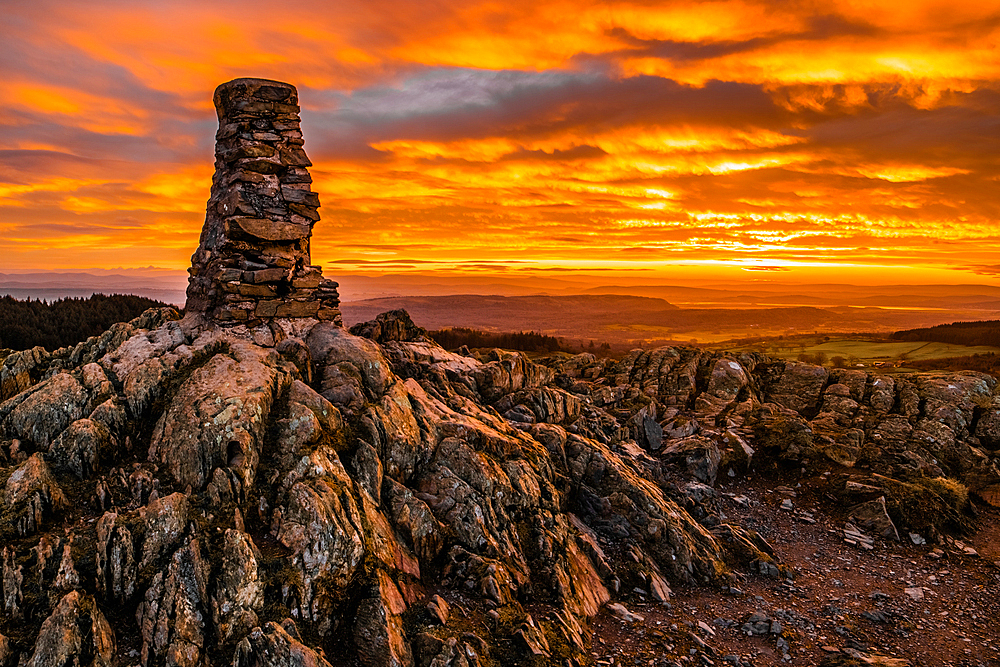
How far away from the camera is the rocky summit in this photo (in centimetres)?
1780

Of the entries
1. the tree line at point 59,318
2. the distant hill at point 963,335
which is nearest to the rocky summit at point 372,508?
the tree line at point 59,318

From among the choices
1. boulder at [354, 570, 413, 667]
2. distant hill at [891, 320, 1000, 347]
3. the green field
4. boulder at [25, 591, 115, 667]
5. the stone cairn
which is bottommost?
boulder at [354, 570, 413, 667]

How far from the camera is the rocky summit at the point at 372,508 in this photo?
701 inches

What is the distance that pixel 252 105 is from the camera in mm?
30625

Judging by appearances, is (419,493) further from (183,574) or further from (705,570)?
(705,570)

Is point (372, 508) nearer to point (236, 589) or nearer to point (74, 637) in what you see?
point (236, 589)

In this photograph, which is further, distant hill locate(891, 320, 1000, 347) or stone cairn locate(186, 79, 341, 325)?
distant hill locate(891, 320, 1000, 347)

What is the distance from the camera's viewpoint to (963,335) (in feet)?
364

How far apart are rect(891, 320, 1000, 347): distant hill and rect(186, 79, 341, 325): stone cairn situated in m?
125

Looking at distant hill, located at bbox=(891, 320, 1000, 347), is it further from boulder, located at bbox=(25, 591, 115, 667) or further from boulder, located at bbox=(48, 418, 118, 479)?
boulder, located at bbox=(48, 418, 118, 479)

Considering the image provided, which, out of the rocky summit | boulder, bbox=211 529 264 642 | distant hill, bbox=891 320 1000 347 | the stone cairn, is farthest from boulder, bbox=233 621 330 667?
distant hill, bbox=891 320 1000 347

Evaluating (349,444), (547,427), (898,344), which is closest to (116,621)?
(349,444)

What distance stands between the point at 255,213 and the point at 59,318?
11718cm

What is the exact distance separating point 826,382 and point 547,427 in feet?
120
